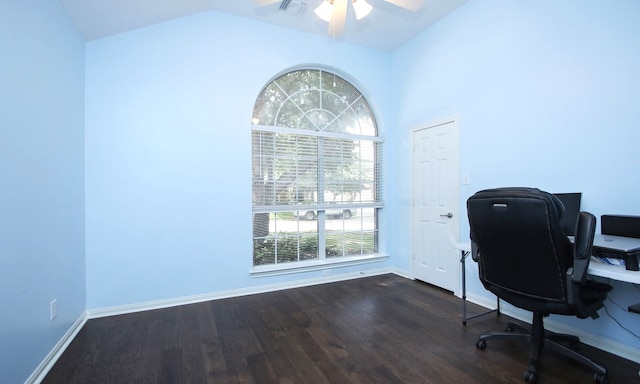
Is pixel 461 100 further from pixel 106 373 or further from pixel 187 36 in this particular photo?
pixel 106 373

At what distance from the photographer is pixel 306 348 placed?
207cm

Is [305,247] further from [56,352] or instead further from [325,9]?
[325,9]

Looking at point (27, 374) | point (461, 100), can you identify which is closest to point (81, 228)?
point (27, 374)

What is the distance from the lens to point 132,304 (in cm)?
275

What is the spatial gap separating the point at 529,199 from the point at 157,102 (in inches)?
128

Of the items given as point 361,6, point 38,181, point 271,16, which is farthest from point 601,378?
point 271,16

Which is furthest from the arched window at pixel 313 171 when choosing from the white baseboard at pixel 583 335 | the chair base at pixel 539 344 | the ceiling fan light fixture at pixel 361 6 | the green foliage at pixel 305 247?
the chair base at pixel 539 344

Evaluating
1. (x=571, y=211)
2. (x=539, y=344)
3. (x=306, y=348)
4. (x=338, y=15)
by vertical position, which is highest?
(x=338, y=15)

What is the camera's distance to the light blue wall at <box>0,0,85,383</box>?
4.99 ft

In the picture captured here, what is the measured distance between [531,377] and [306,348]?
141cm

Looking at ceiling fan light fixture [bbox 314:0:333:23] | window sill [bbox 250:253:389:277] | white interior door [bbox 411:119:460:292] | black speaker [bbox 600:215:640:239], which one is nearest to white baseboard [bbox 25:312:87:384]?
window sill [bbox 250:253:389:277]

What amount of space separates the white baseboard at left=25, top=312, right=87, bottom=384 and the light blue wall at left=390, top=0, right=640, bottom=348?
3.57m

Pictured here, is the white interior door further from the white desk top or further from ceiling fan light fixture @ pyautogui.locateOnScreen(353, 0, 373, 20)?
ceiling fan light fixture @ pyautogui.locateOnScreen(353, 0, 373, 20)

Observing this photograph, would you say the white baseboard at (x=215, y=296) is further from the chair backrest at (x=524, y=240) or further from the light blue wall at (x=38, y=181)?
the chair backrest at (x=524, y=240)
